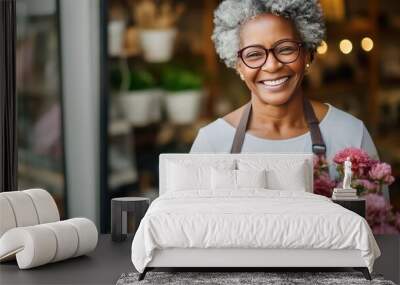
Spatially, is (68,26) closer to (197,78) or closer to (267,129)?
(197,78)

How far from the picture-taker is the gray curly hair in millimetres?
7641

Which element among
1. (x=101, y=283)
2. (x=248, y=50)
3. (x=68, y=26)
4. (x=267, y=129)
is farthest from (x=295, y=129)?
(x=101, y=283)

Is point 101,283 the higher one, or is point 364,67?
point 364,67

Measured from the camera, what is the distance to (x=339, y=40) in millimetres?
7875

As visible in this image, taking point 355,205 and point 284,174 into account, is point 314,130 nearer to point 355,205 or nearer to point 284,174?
point 284,174

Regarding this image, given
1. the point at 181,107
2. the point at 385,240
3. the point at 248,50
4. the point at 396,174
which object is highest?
the point at 248,50

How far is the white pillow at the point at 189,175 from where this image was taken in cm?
697

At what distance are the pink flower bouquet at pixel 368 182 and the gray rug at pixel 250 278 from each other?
1.91 meters

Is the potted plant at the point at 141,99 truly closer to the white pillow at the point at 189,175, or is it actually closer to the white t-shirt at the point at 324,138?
the white t-shirt at the point at 324,138

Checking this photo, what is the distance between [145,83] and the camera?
26.2 feet

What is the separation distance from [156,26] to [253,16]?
0.97 m

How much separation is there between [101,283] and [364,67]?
3.71 m

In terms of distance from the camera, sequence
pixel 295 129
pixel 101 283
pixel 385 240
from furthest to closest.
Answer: pixel 295 129, pixel 385 240, pixel 101 283

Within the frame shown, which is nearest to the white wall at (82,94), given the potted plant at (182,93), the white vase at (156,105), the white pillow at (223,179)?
the white vase at (156,105)
